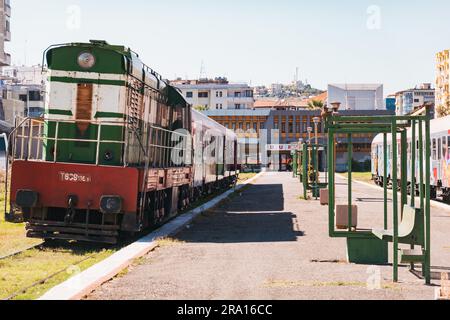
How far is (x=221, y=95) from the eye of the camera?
4759 inches

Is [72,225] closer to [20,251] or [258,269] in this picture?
[20,251]

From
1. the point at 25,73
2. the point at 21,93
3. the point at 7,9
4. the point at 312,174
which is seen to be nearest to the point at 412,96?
the point at 25,73

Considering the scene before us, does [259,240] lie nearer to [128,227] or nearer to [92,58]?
[128,227]

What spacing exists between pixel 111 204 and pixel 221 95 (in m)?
109

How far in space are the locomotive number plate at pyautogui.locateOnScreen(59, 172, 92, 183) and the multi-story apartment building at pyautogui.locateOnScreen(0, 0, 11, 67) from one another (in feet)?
212

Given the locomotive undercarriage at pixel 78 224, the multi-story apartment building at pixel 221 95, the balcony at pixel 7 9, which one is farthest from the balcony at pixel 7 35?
the locomotive undercarriage at pixel 78 224

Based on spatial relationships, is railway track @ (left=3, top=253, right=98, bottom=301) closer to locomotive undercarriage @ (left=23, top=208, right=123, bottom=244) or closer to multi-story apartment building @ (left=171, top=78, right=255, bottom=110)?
locomotive undercarriage @ (left=23, top=208, right=123, bottom=244)

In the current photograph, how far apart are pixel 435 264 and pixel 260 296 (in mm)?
4164

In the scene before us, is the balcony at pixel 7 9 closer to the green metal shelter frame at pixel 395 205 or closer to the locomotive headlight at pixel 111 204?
the locomotive headlight at pixel 111 204

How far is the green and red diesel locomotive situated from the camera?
42.2ft

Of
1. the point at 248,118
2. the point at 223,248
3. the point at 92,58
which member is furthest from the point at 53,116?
the point at 248,118

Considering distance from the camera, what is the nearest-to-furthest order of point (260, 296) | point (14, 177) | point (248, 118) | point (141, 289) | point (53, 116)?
1. point (260, 296)
2. point (141, 289)
3. point (14, 177)
4. point (53, 116)
5. point (248, 118)

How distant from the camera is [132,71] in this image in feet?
46.6

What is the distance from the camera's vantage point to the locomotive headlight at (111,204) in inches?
498
